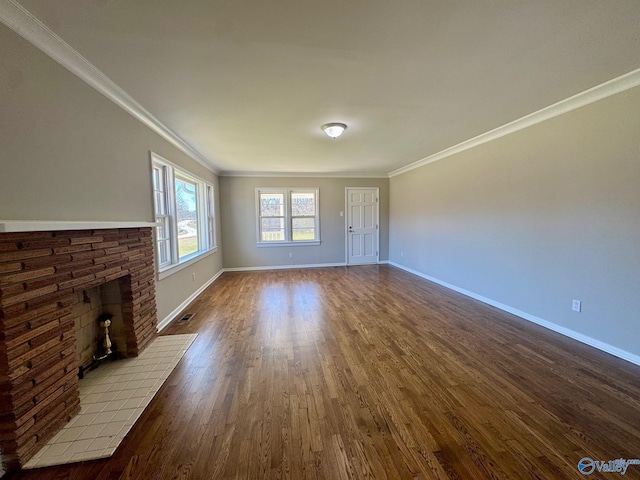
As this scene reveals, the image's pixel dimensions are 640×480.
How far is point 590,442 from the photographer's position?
1.51 meters

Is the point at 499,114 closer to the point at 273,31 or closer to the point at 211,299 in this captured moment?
the point at 273,31

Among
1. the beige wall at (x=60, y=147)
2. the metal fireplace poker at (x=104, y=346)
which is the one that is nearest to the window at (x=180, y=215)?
the beige wall at (x=60, y=147)

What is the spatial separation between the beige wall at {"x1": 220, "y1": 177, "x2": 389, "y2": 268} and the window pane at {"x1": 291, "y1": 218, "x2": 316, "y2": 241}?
0.77 feet

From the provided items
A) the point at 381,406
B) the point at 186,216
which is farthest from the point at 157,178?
the point at 381,406

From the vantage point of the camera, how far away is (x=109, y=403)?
1872 mm

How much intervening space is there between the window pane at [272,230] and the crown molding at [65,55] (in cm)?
378

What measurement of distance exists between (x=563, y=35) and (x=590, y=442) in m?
2.48

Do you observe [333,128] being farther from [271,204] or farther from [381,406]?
[271,204]

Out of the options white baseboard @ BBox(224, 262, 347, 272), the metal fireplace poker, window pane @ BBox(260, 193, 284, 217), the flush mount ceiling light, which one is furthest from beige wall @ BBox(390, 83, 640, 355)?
the metal fireplace poker

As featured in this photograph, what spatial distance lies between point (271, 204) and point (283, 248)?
45.3 inches

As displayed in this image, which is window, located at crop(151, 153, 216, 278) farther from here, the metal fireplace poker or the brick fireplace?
the brick fireplace

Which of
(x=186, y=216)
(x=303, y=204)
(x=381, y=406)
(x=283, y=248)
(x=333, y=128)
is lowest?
(x=381, y=406)

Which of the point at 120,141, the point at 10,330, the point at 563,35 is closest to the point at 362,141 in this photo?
the point at 563,35

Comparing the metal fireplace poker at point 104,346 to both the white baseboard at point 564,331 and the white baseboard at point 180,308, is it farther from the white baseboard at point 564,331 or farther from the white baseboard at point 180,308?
the white baseboard at point 564,331
